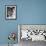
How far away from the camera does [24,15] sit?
14.8ft

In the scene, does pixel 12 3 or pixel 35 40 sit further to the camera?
pixel 12 3

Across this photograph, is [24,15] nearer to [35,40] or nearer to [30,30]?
[30,30]

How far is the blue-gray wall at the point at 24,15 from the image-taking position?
4508 millimetres

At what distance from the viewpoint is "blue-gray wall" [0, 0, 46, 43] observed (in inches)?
177

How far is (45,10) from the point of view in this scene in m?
4.51

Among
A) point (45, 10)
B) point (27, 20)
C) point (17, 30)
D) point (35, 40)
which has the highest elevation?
point (45, 10)

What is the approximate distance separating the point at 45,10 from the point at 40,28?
63 centimetres

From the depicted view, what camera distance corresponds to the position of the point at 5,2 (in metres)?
4.54

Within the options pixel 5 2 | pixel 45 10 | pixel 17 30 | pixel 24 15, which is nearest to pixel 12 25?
pixel 17 30

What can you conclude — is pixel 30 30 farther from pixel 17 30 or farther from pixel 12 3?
pixel 12 3

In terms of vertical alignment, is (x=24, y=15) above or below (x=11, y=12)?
below

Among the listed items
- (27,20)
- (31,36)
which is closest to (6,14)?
(27,20)

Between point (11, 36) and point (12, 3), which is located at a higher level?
point (12, 3)

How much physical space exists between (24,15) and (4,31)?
858 mm
